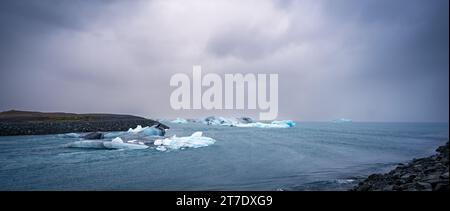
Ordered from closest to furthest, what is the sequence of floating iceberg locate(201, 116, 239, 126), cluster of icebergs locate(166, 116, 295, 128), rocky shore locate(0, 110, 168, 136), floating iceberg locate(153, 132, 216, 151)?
1. floating iceberg locate(153, 132, 216, 151)
2. rocky shore locate(0, 110, 168, 136)
3. cluster of icebergs locate(166, 116, 295, 128)
4. floating iceberg locate(201, 116, 239, 126)

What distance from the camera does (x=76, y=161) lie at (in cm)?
701

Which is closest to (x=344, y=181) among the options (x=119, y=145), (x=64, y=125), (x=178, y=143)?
(x=178, y=143)

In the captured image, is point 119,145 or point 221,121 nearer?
point 119,145

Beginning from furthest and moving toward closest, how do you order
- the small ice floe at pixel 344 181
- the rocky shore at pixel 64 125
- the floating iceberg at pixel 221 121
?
1. the floating iceberg at pixel 221 121
2. the rocky shore at pixel 64 125
3. the small ice floe at pixel 344 181

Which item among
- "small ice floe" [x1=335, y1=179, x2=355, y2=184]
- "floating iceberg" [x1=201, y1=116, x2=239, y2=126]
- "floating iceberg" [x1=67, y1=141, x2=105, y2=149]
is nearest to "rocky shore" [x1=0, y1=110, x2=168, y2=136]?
"floating iceberg" [x1=67, y1=141, x2=105, y2=149]

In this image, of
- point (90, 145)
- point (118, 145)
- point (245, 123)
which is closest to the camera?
point (118, 145)

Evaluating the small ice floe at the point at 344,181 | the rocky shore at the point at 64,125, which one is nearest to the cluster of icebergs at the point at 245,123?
the rocky shore at the point at 64,125

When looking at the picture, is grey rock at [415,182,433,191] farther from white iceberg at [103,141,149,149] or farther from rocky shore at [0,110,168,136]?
rocky shore at [0,110,168,136]

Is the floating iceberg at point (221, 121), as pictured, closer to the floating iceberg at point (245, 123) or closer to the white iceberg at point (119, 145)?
the floating iceberg at point (245, 123)

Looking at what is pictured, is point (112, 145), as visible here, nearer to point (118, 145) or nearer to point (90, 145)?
point (118, 145)

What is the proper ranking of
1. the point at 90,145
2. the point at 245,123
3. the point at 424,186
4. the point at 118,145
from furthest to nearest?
the point at 245,123
the point at 90,145
the point at 118,145
the point at 424,186

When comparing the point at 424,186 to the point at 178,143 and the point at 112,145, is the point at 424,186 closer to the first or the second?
the point at 178,143

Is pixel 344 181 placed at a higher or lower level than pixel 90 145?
higher
